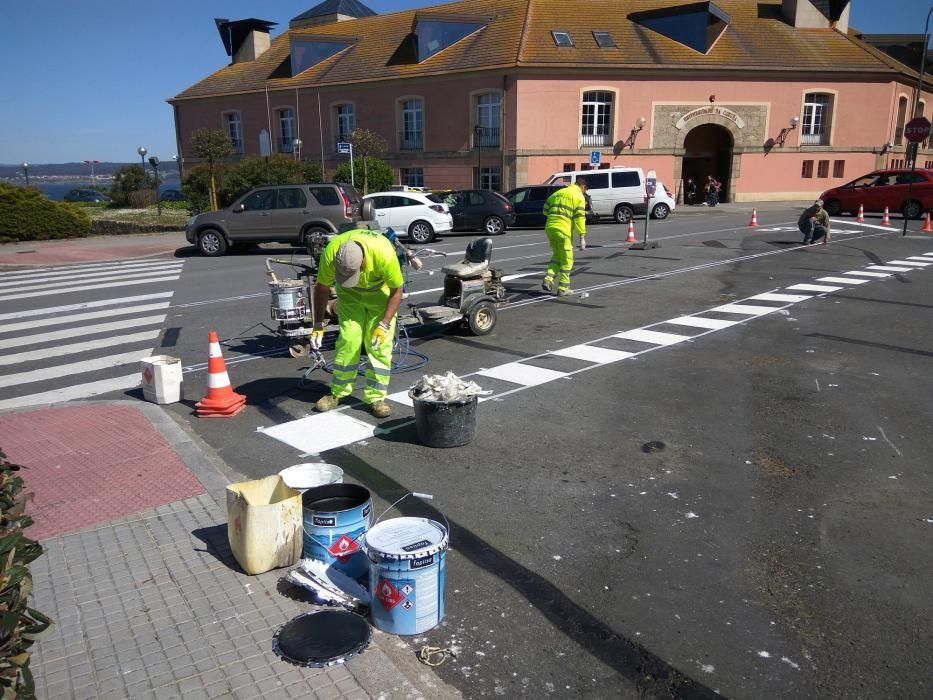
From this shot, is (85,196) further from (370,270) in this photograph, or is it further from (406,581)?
(406,581)

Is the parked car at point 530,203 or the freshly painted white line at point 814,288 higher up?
the parked car at point 530,203

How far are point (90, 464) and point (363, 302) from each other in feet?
8.32

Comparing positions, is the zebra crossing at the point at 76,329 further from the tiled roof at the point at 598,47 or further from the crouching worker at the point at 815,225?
the tiled roof at the point at 598,47

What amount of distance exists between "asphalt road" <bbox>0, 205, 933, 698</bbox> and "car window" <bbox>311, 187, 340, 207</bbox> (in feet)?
28.1

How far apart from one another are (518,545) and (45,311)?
1109 cm

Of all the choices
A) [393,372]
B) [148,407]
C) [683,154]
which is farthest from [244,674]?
[683,154]

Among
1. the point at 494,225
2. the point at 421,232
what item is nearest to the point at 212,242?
the point at 421,232

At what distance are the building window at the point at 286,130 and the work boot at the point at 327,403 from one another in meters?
39.8

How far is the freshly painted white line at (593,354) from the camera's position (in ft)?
28.7

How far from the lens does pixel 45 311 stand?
1248cm

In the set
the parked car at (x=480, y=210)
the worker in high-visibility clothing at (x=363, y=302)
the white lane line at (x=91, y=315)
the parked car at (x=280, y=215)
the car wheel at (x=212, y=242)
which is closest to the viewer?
the worker in high-visibility clothing at (x=363, y=302)

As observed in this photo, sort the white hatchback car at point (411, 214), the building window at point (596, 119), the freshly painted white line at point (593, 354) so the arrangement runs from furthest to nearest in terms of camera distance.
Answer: the building window at point (596, 119) → the white hatchback car at point (411, 214) → the freshly painted white line at point (593, 354)

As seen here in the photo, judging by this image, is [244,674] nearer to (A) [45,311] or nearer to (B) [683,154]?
(A) [45,311]

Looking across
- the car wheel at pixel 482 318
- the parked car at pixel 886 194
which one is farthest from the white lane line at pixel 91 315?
the parked car at pixel 886 194
